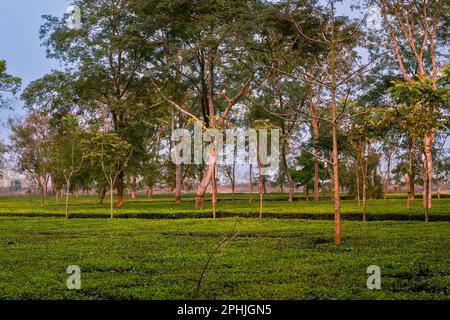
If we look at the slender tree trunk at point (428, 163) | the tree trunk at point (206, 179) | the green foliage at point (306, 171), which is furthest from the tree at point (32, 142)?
the slender tree trunk at point (428, 163)

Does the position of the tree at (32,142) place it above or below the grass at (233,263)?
above

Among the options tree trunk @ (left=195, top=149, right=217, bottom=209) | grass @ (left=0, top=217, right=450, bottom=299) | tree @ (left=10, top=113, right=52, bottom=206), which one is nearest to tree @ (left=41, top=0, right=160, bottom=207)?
tree trunk @ (left=195, top=149, right=217, bottom=209)

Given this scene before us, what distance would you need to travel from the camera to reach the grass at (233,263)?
7.74 metres

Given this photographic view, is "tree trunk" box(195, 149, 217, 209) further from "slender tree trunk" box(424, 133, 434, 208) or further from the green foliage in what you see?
the green foliage

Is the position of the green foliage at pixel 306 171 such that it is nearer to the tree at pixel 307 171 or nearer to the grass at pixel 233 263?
the tree at pixel 307 171

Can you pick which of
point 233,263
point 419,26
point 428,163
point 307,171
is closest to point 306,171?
point 307,171

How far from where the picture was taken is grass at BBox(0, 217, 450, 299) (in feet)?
25.4

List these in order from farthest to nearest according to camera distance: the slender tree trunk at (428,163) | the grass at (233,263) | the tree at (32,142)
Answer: the tree at (32,142)
the slender tree trunk at (428,163)
the grass at (233,263)

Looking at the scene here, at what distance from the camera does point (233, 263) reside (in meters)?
10.5

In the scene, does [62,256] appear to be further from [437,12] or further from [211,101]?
[437,12]

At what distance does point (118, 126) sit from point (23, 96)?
6757mm

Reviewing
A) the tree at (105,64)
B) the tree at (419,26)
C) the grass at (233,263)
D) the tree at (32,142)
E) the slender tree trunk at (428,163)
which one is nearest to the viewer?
the grass at (233,263)
